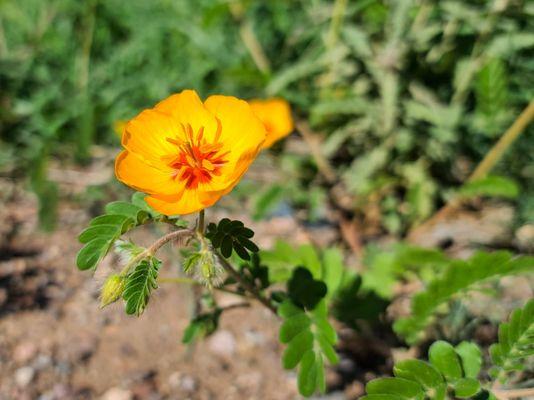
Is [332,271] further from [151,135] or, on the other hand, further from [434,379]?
[151,135]

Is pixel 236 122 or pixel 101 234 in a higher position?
pixel 236 122

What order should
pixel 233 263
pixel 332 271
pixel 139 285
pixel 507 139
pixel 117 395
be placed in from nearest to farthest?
pixel 139 285
pixel 233 263
pixel 332 271
pixel 117 395
pixel 507 139

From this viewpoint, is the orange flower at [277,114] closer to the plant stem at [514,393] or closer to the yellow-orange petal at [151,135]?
the yellow-orange petal at [151,135]

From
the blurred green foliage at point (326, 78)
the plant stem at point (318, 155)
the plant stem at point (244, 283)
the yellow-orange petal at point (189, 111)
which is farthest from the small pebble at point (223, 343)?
the yellow-orange petal at point (189, 111)

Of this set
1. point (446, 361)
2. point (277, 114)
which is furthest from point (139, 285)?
point (277, 114)

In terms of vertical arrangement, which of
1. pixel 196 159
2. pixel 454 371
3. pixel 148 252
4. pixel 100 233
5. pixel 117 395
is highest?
pixel 196 159

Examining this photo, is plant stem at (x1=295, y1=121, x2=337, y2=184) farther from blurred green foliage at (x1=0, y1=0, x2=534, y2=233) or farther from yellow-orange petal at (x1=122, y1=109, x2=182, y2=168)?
yellow-orange petal at (x1=122, y1=109, x2=182, y2=168)

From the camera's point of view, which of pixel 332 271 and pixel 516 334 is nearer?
pixel 516 334
